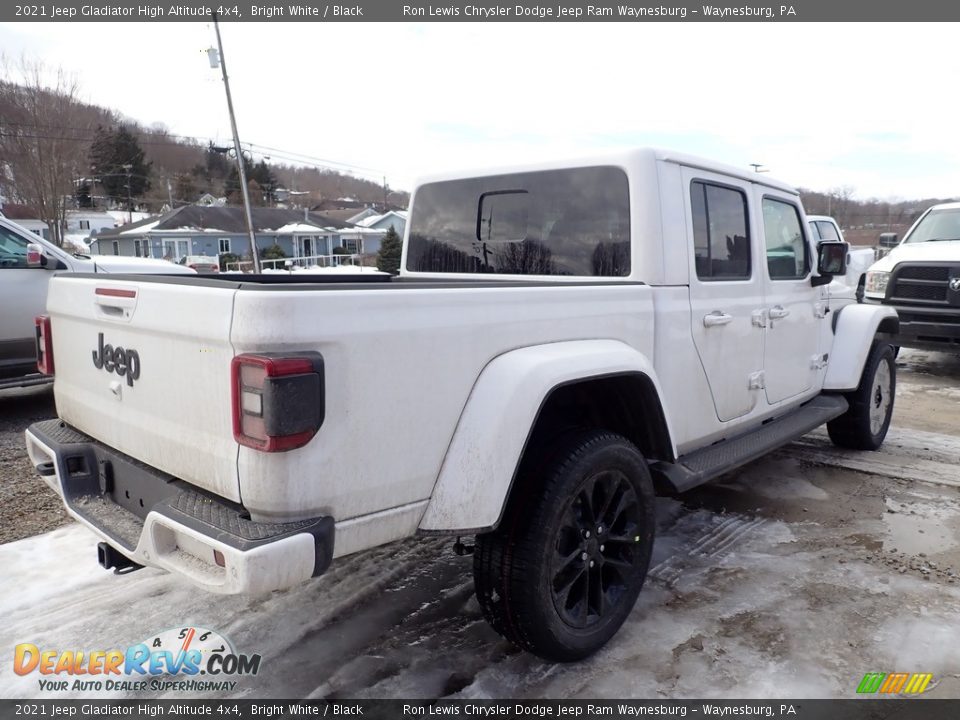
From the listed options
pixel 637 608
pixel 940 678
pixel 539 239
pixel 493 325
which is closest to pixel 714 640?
pixel 637 608

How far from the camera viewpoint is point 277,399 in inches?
77.2

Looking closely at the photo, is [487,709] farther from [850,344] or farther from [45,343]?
[850,344]

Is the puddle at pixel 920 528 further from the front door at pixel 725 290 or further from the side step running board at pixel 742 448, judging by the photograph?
the front door at pixel 725 290

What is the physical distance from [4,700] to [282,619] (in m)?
1.03

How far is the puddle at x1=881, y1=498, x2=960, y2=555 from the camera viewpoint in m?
3.97

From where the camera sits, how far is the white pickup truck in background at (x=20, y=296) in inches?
254

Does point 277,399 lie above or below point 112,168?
below

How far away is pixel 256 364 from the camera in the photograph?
1980mm

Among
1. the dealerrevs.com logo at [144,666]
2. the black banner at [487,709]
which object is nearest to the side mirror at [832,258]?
the black banner at [487,709]

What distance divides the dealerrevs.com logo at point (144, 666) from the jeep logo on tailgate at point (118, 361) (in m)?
1.12

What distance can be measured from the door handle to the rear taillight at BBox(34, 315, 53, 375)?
124 inches

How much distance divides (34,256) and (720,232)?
6.20 meters

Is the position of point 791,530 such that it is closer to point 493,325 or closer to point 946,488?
point 946,488

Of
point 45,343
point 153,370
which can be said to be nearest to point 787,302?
point 153,370
